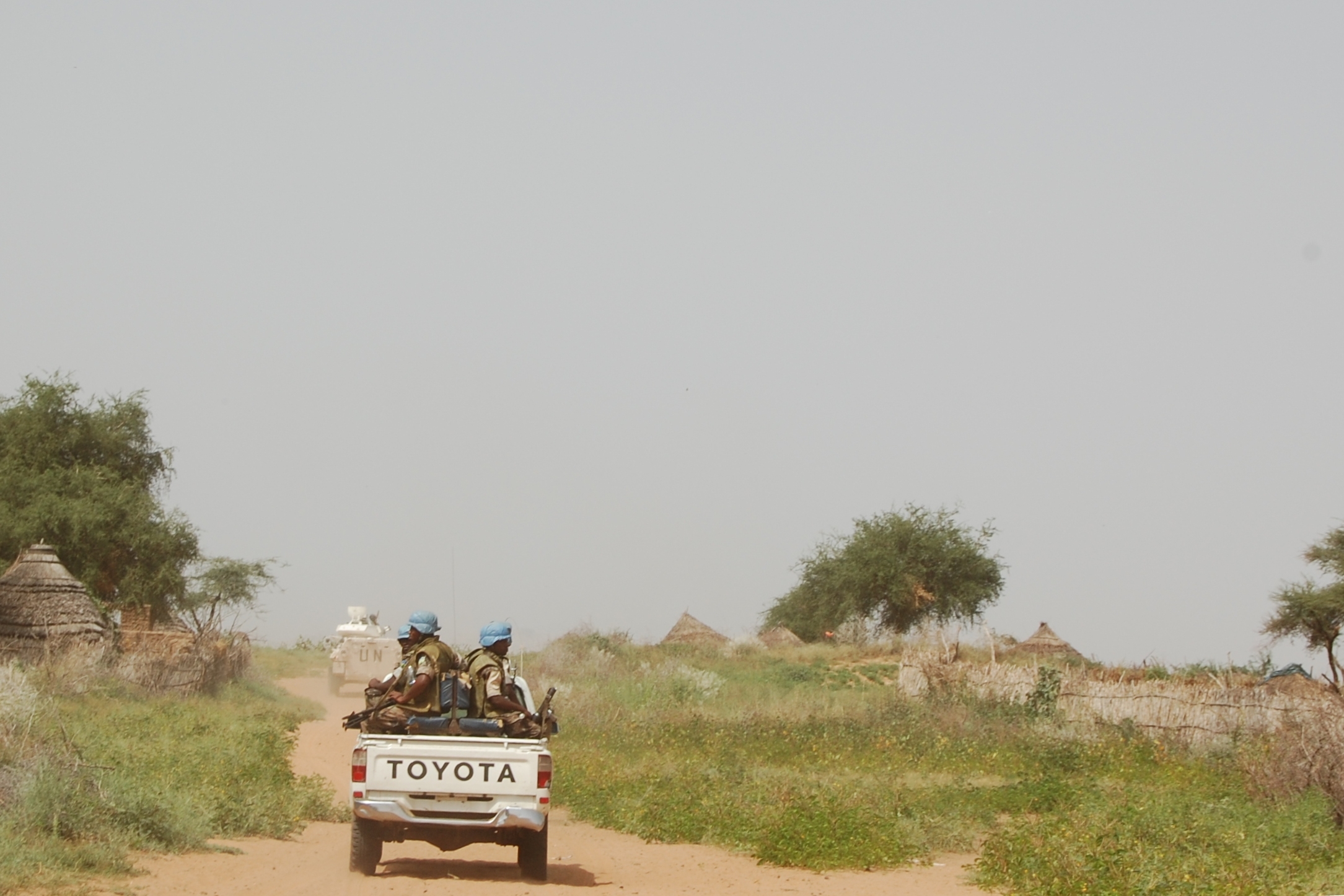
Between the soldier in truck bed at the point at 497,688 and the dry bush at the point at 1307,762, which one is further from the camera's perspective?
the dry bush at the point at 1307,762

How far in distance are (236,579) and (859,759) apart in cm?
4217

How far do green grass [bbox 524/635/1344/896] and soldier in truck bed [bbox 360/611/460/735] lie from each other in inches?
140

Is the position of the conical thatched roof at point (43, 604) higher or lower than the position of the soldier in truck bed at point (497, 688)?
higher

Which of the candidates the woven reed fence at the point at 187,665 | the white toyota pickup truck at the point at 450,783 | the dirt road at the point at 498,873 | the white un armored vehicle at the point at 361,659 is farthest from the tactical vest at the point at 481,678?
the white un armored vehicle at the point at 361,659

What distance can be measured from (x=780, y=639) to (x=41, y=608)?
31280 millimetres

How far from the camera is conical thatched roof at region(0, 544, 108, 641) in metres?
28.1

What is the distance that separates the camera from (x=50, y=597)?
28609 millimetres

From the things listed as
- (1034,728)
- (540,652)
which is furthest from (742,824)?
(540,652)

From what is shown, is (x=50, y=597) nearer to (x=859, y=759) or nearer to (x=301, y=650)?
A: (x=859, y=759)

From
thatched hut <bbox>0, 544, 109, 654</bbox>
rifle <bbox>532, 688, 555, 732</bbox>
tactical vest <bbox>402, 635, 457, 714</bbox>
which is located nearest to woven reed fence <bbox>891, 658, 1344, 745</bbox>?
rifle <bbox>532, 688, 555, 732</bbox>

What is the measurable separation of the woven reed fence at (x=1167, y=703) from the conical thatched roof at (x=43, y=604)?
61.6 ft

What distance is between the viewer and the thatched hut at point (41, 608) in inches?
1101

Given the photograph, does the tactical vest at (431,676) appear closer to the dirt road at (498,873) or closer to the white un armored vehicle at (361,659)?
the dirt road at (498,873)

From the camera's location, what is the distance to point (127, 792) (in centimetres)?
1158
